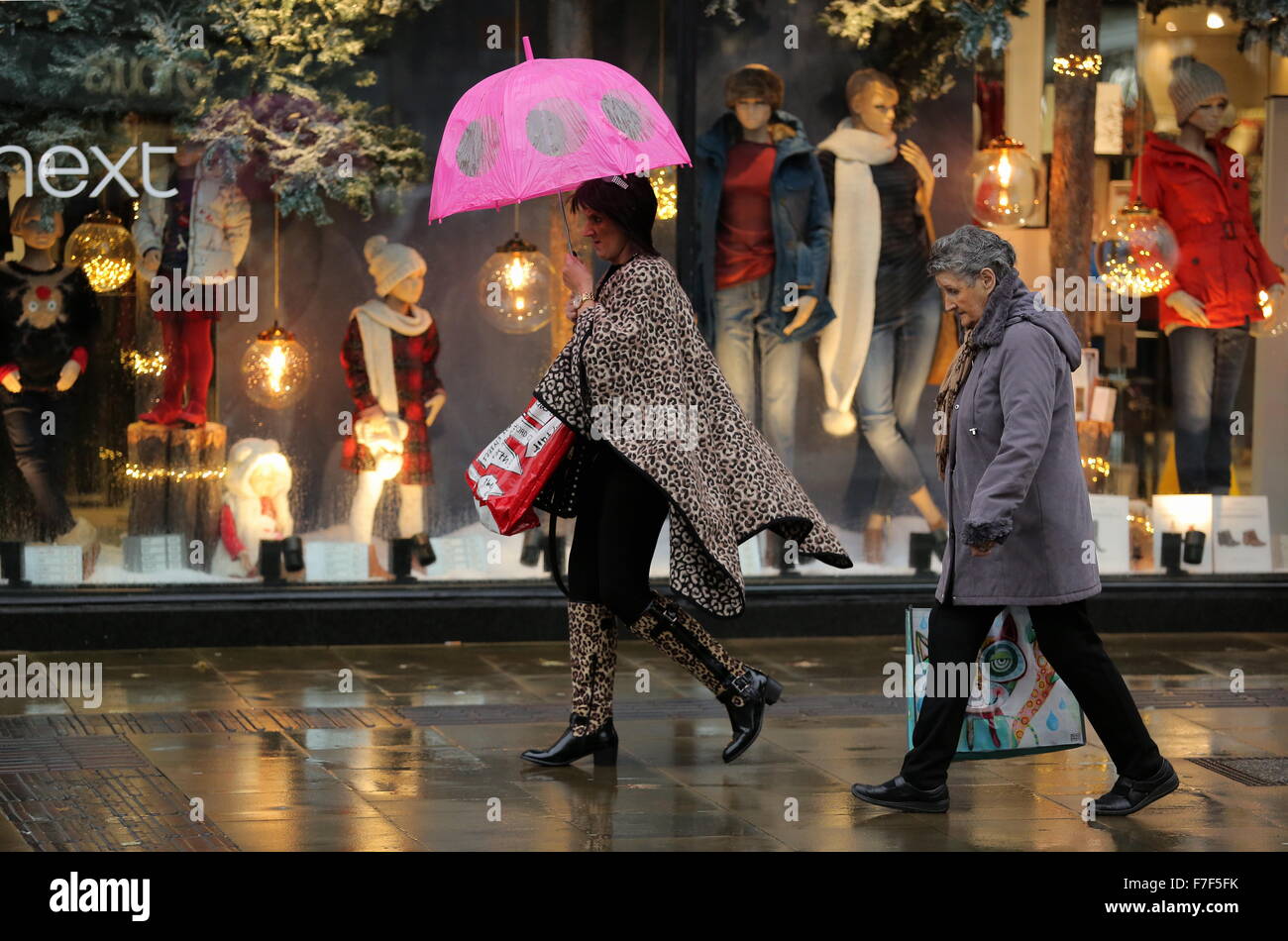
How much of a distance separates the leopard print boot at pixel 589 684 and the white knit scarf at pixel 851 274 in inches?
143

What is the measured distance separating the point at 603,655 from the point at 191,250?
3865 millimetres

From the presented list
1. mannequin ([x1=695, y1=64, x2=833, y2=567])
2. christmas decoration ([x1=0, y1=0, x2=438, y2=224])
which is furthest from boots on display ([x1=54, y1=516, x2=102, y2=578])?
mannequin ([x1=695, y1=64, x2=833, y2=567])

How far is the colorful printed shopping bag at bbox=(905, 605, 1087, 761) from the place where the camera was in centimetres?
618

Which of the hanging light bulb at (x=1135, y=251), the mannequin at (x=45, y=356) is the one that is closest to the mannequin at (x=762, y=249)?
the hanging light bulb at (x=1135, y=251)

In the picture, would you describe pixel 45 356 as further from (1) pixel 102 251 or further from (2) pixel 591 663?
(2) pixel 591 663

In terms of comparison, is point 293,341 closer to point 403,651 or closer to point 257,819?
point 403,651

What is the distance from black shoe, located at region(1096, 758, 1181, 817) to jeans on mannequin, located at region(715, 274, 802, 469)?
13.6ft

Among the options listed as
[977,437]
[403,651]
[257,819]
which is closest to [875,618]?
[403,651]

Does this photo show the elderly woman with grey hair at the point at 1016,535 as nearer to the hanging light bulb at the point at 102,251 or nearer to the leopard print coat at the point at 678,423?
the leopard print coat at the point at 678,423

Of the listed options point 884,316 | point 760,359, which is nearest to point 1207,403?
point 884,316

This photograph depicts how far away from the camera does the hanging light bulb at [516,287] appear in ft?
32.3

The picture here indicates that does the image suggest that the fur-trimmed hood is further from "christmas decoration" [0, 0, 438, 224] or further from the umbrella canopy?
"christmas decoration" [0, 0, 438, 224]

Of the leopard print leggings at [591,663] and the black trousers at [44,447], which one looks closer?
the leopard print leggings at [591,663]

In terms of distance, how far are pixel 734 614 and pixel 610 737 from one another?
0.67 metres
